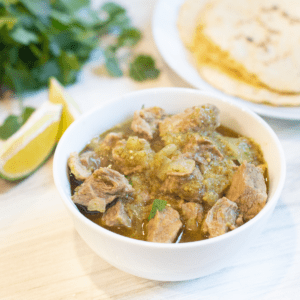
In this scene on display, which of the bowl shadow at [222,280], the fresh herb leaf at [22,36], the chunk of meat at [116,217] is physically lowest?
the bowl shadow at [222,280]

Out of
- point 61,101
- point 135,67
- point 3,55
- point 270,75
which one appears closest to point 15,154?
point 61,101

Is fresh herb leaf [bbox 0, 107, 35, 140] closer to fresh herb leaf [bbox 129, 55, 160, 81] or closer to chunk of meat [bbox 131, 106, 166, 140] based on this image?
fresh herb leaf [bbox 129, 55, 160, 81]

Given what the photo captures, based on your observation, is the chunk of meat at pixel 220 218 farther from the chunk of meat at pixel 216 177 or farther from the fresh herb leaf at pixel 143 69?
the fresh herb leaf at pixel 143 69

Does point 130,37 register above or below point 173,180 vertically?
below

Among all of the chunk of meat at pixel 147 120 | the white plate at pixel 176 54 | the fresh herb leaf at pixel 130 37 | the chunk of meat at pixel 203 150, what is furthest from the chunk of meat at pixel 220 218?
the fresh herb leaf at pixel 130 37

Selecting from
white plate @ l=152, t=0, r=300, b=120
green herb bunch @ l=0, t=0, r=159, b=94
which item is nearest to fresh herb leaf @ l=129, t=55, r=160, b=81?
green herb bunch @ l=0, t=0, r=159, b=94

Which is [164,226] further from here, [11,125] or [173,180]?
[11,125]

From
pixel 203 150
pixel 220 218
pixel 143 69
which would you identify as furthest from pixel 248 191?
pixel 143 69
